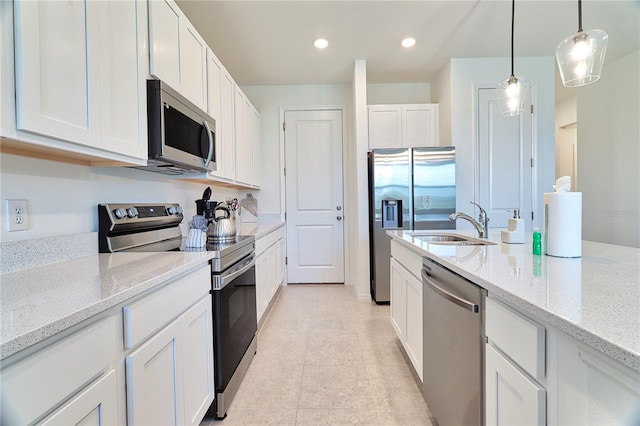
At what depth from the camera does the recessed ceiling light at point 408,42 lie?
9.66 ft

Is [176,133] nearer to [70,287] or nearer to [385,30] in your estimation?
[70,287]

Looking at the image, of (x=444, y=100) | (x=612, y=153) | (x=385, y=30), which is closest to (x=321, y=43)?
(x=385, y=30)

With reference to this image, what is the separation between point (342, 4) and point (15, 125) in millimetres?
2362

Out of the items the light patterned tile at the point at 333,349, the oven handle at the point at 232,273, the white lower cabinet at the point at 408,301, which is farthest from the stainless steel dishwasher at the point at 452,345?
the oven handle at the point at 232,273

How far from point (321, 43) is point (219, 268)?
8.18 feet

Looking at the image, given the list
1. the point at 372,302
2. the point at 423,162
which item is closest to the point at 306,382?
the point at 372,302

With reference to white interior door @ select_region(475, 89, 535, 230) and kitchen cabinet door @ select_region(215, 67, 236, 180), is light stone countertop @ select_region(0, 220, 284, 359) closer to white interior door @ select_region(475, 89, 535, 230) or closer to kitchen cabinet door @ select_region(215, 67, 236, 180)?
kitchen cabinet door @ select_region(215, 67, 236, 180)

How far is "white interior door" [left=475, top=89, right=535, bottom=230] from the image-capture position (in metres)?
3.42

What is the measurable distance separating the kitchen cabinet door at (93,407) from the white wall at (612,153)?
190 inches

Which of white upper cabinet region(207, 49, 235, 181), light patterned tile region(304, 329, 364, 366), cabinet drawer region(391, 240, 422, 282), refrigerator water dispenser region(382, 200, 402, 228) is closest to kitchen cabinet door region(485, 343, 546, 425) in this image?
cabinet drawer region(391, 240, 422, 282)

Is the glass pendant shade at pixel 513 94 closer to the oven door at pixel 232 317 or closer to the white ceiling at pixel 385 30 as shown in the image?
the white ceiling at pixel 385 30

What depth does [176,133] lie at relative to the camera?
1.62 metres

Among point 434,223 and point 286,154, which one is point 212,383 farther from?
point 286,154

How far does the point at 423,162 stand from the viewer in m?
3.20
